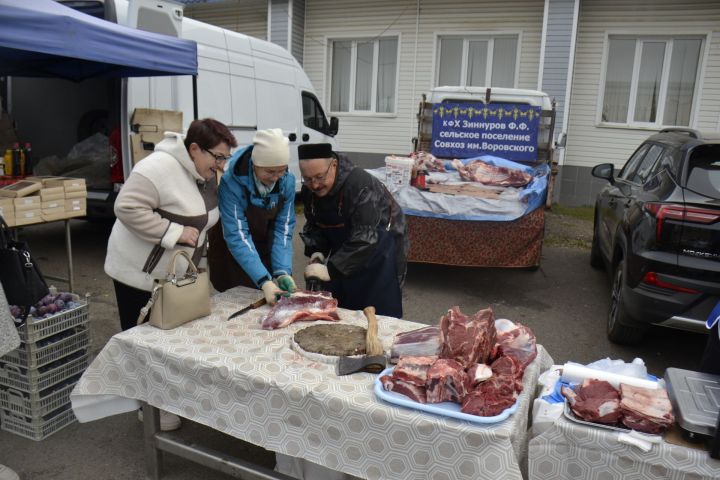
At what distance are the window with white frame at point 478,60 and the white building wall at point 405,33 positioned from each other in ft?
0.93

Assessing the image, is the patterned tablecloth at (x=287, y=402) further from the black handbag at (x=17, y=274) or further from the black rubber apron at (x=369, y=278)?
the black rubber apron at (x=369, y=278)

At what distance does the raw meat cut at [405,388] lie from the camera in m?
2.14

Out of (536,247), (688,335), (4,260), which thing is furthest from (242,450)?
(688,335)

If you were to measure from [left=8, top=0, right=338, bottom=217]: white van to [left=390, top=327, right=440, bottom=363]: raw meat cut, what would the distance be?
500cm

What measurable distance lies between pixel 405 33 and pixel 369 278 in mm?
10911

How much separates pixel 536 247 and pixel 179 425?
165 inches

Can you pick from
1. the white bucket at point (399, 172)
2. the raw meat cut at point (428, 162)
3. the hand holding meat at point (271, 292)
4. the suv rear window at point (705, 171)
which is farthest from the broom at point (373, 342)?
the raw meat cut at point (428, 162)

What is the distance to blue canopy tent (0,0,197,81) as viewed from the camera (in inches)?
157

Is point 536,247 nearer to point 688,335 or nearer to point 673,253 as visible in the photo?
point 688,335

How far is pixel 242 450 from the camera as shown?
3275mm

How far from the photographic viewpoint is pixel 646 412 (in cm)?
205

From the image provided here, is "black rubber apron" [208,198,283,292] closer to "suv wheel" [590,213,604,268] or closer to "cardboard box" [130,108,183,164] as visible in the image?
"cardboard box" [130,108,183,164]

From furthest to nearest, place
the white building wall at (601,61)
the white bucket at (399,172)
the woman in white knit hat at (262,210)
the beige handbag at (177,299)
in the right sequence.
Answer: the white building wall at (601,61) < the white bucket at (399,172) < the woman in white knit hat at (262,210) < the beige handbag at (177,299)

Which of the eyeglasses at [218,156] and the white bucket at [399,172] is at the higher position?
the eyeglasses at [218,156]
